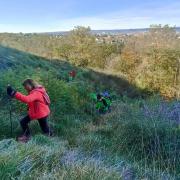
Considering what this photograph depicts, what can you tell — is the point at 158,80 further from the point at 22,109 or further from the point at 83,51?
the point at 22,109

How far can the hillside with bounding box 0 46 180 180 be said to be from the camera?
493cm

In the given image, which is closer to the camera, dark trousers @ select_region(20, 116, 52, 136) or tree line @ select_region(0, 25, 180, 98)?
dark trousers @ select_region(20, 116, 52, 136)

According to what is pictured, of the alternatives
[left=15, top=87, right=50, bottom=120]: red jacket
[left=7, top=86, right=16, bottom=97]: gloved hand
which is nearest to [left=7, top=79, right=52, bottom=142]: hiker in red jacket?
[left=15, top=87, right=50, bottom=120]: red jacket

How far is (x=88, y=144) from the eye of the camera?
831cm

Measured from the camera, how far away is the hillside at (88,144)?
4934 mm

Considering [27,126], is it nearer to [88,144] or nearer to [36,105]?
[36,105]

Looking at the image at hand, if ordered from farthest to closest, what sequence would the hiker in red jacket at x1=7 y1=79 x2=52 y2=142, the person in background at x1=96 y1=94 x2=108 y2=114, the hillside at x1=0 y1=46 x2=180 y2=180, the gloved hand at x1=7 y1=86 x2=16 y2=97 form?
the person in background at x1=96 y1=94 x2=108 y2=114 → the hiker in red jacket at x1=7 y1=79 x2=52 y2=142 → the gloved hand at x1=7 y1=86 x2=16 y2=97 → the hillside at x1=0 y1=46 x2=180 y2=180

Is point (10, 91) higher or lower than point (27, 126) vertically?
higher

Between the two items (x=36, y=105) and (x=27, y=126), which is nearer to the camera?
(x=36, y=105)

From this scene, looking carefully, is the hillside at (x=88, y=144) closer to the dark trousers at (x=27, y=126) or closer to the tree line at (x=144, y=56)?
the dark trousers at (x=27, y=126)

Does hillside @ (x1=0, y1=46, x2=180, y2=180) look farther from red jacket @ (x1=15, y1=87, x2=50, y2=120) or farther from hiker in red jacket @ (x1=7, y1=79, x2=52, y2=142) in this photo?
red jacket @ (x1=15, y1=87, x2=50, y2=120)

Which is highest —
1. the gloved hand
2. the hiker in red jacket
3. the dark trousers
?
the gloved hand

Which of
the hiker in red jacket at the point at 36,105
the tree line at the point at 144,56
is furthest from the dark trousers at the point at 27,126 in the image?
the tree line at the point at 144,56

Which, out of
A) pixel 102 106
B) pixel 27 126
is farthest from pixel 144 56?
pixel 27 126
